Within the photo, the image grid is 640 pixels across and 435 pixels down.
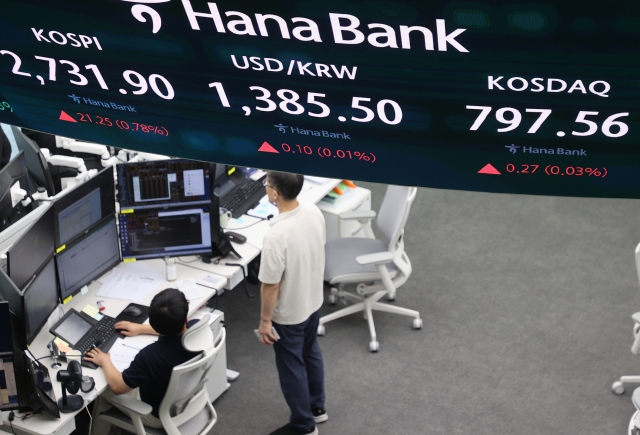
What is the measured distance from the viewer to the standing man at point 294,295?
3.69 metres

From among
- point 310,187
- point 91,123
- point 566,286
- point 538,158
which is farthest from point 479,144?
point 566,286

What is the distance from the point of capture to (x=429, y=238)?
5.95 m

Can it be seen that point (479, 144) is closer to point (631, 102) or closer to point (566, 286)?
point (631, 102)

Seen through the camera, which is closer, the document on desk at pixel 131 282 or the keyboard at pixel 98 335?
the keyboard at pixel 98 335

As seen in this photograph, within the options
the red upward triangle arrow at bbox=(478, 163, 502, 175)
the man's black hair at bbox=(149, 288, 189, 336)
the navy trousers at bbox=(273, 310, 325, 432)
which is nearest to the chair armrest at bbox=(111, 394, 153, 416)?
the man's black hair at bbox=(149, 288, 189, 336)

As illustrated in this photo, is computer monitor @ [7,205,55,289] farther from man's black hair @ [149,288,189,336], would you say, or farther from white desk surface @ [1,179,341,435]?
man's black hair @ [149,288,189,336]

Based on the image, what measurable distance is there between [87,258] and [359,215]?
1808 mm

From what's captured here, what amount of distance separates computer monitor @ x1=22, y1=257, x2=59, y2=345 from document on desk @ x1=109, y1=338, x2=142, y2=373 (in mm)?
358

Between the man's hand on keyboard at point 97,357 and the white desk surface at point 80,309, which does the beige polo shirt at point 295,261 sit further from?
the man's hand on keyboard at point 97,357

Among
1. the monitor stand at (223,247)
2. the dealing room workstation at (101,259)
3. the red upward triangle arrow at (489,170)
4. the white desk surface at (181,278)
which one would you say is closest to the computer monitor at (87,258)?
the dealing room workstation at (101,259)

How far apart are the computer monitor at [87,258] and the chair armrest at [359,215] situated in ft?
5.02

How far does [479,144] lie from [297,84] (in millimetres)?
385

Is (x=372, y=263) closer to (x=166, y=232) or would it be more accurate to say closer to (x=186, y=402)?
(x=166, y=232)

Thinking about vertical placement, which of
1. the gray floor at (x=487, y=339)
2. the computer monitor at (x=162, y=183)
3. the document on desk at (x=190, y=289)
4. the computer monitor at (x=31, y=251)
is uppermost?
the computer monitor at (x=31, y=251)
